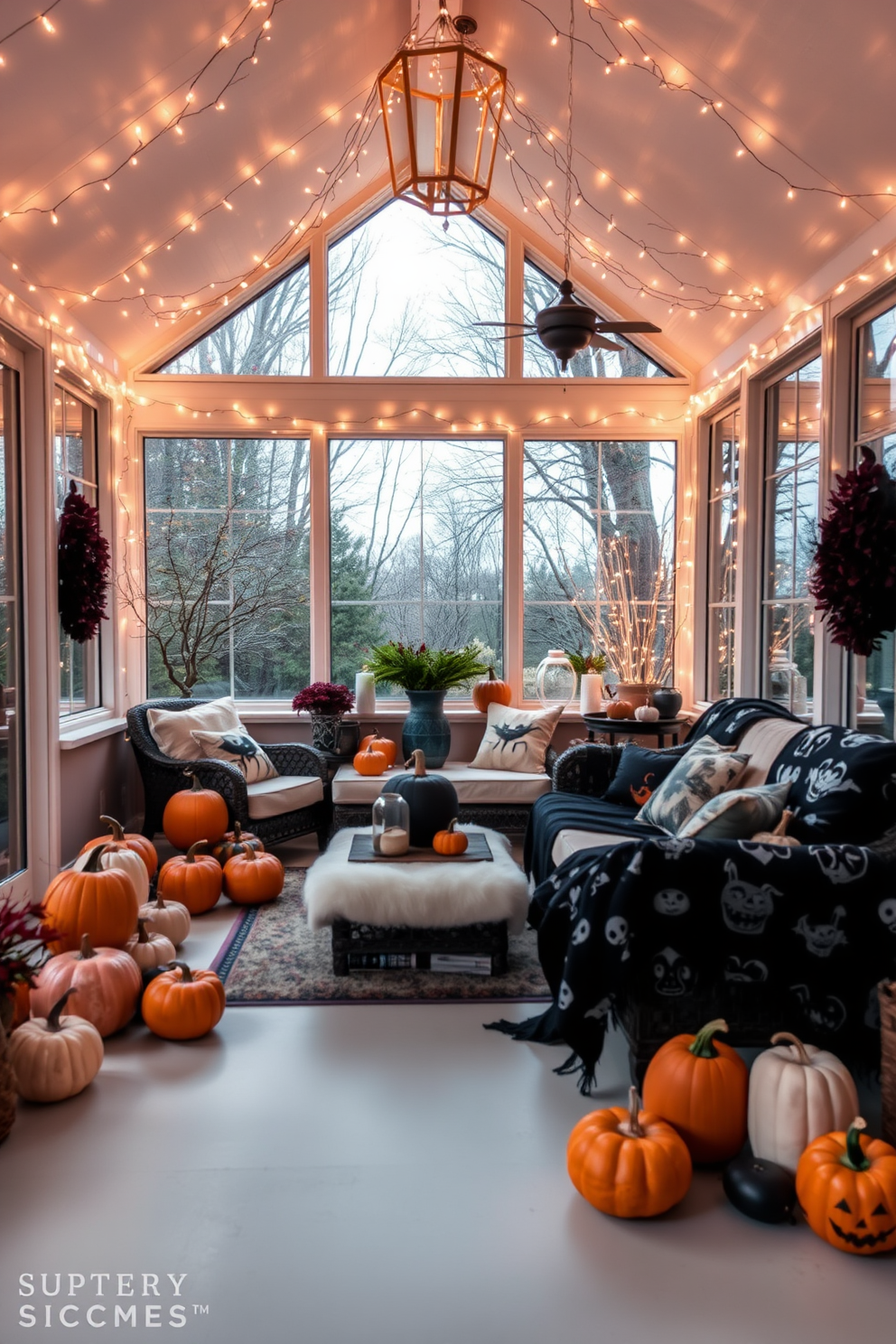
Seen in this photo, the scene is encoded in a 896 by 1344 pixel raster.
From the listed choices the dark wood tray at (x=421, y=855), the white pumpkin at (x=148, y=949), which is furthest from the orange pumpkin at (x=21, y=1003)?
the dark wood tray at (x=421, y=855)

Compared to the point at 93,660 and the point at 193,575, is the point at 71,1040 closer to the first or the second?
the point at 93,660

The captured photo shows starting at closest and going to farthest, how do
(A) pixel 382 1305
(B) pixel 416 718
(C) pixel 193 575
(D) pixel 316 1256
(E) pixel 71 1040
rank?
(A) pixel 382 1305
(D) pixel 316 1256
(E) pixel 71 1040
(B) pixel 416 718
(C) pixel 193 575

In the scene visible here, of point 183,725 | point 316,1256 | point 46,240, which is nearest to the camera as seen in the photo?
point 316,1256

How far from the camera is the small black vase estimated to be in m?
5.05

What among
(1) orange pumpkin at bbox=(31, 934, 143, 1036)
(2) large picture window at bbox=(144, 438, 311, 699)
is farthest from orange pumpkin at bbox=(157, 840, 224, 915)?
(2) large picture window at bbox=(144, 438, 311, 699)

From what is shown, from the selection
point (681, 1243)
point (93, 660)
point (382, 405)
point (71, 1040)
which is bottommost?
point (681, 1243)

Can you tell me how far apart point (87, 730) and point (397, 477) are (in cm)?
248

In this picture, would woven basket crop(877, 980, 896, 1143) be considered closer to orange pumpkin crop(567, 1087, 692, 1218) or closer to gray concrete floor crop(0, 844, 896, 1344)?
gray concrete floor crop(0, 844, 896, 1344)

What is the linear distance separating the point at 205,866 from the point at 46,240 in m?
2.74

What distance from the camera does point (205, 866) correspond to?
402 centimetres

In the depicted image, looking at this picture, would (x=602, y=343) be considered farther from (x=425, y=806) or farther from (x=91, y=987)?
(x=91, y=987)

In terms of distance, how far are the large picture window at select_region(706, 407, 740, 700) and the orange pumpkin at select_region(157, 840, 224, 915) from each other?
2903 mm

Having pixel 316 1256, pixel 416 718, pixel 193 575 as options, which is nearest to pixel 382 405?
pixel 193 575

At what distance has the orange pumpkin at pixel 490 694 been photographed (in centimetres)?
579
